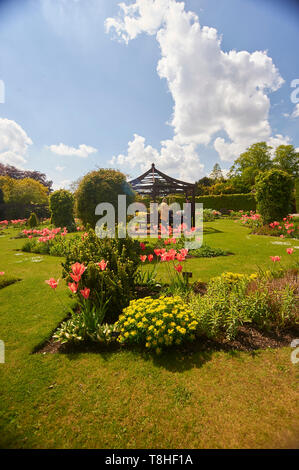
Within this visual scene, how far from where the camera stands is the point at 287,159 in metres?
49.2

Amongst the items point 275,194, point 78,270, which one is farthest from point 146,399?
point 275,194

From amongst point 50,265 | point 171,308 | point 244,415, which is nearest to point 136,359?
point 171,308

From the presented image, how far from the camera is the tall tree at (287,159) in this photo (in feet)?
159

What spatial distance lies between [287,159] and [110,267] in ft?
199

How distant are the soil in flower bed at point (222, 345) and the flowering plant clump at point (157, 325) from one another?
179mm

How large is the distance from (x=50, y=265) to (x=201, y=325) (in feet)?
21.9

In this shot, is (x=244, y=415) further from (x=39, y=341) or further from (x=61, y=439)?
(x=39, y=341)

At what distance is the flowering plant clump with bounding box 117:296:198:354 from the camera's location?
9.75ft

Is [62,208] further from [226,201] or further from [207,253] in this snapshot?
[226,201]
